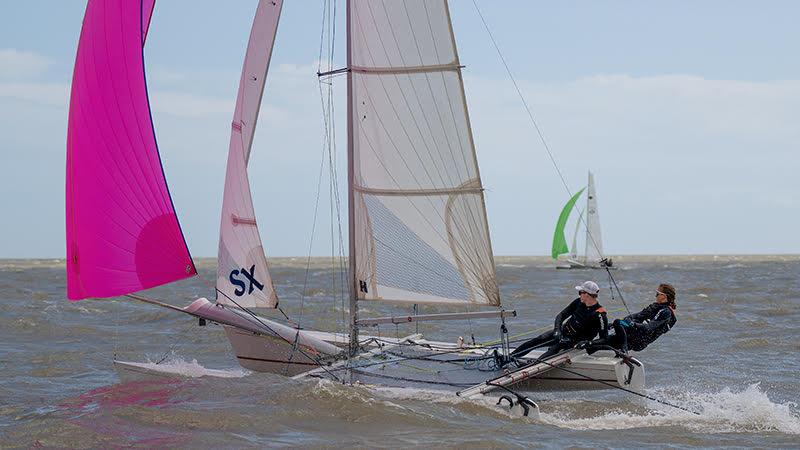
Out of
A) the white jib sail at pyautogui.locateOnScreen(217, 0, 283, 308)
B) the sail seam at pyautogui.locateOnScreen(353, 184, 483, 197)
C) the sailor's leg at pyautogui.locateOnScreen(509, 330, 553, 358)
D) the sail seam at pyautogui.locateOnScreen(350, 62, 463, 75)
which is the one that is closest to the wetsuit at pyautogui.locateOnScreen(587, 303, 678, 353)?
the sailor's leg at pyautogui.locateOnScreen(509, 330, 553, 358)

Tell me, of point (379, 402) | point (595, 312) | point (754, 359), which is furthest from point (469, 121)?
point (754, 359)

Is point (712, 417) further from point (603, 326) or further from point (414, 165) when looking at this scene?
point (414, 165)

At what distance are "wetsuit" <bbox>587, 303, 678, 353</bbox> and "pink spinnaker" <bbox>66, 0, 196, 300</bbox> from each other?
4769mm

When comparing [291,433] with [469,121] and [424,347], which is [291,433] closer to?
[424,347]

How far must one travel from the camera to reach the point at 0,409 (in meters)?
11.9

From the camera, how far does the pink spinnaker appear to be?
35.0ft

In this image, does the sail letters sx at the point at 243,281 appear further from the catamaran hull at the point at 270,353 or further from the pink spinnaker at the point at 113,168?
the pink spinnaker at the point at 113,168

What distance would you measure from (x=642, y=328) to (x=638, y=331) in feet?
0.18

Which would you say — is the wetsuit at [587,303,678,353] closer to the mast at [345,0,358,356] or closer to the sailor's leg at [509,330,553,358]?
the sailor's leg at [509,330,553,358]

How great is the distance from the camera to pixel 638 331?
11508mm

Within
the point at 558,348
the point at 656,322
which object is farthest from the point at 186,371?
the point at 656,322

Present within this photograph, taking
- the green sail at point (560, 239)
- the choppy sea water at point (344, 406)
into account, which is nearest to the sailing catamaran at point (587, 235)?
the green sail at point (560, 239)

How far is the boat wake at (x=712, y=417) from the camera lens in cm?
1089

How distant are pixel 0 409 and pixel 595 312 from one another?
6.75 meters
